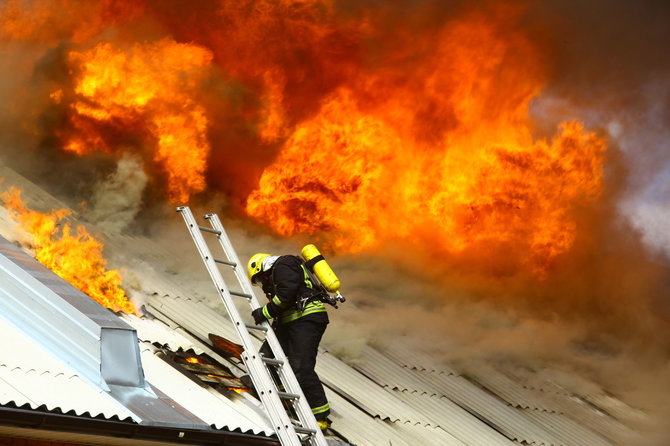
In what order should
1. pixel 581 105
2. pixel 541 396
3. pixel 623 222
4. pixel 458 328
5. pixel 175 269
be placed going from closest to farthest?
pixel 175 269 < pixel 541 396 < pixel 458 328 < pixel 581 105 < pixel 623 222

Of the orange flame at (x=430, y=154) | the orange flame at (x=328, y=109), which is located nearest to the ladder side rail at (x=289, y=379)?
the orange flame at (x=328, y=109)

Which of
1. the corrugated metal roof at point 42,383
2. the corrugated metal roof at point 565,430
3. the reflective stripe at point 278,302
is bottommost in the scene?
the corrugated metal roof at point 42,383

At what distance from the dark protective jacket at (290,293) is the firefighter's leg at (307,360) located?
0.08 m

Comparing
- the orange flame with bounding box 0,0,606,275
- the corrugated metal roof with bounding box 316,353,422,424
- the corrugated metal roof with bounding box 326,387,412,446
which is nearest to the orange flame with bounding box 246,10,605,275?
the orange flame with bounding box 0,0,606,275

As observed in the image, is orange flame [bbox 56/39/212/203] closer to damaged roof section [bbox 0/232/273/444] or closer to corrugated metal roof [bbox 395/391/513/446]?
damaged roof section [bbox 0/232/273/444]

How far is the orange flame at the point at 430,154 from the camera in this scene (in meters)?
14.4

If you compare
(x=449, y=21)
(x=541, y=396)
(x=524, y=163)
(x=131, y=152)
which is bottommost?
(x=541, y=396)

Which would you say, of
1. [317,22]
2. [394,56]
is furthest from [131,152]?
[394,56]

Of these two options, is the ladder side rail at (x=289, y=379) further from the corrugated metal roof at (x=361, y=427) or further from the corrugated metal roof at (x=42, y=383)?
the corrugated metal roof at (x=42, y=383)

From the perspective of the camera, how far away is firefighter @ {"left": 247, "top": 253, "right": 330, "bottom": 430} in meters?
7.07

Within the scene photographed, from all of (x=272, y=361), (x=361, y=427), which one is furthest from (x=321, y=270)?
(x=361, y=427)

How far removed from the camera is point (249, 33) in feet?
46.2

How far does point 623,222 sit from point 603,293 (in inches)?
63.4

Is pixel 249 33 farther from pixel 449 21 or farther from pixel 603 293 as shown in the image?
pixel 603 293
